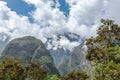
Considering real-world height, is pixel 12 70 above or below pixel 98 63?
above

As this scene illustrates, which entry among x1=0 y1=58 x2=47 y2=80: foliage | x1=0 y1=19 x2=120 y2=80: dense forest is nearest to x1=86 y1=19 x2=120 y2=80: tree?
x1=0 y1=19 x2=120 y2=80: dense forest

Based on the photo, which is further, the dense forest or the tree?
the tree

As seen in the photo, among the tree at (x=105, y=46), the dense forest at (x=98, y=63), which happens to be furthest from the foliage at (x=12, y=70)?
the tree at (x=105, y=46)

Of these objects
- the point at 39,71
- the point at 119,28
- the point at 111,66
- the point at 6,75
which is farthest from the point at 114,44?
the point at 39,71

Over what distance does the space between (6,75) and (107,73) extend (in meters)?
38.1

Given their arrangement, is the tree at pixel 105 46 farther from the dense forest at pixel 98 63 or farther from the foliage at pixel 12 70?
the foliage at pixel 12 70

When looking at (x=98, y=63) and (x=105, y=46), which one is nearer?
(x=98, y=63)

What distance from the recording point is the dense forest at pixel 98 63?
5256 centimetres

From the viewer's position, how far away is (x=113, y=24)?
6612 cm

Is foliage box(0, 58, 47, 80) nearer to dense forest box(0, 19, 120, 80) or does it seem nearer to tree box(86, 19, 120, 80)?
dense forest box(0, 19, 120, 80)

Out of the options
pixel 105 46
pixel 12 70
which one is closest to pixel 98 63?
pixel 105 46

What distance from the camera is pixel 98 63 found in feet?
193

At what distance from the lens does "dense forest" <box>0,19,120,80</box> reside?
52.6 metres

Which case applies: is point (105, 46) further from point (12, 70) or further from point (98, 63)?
point (12, 70)
